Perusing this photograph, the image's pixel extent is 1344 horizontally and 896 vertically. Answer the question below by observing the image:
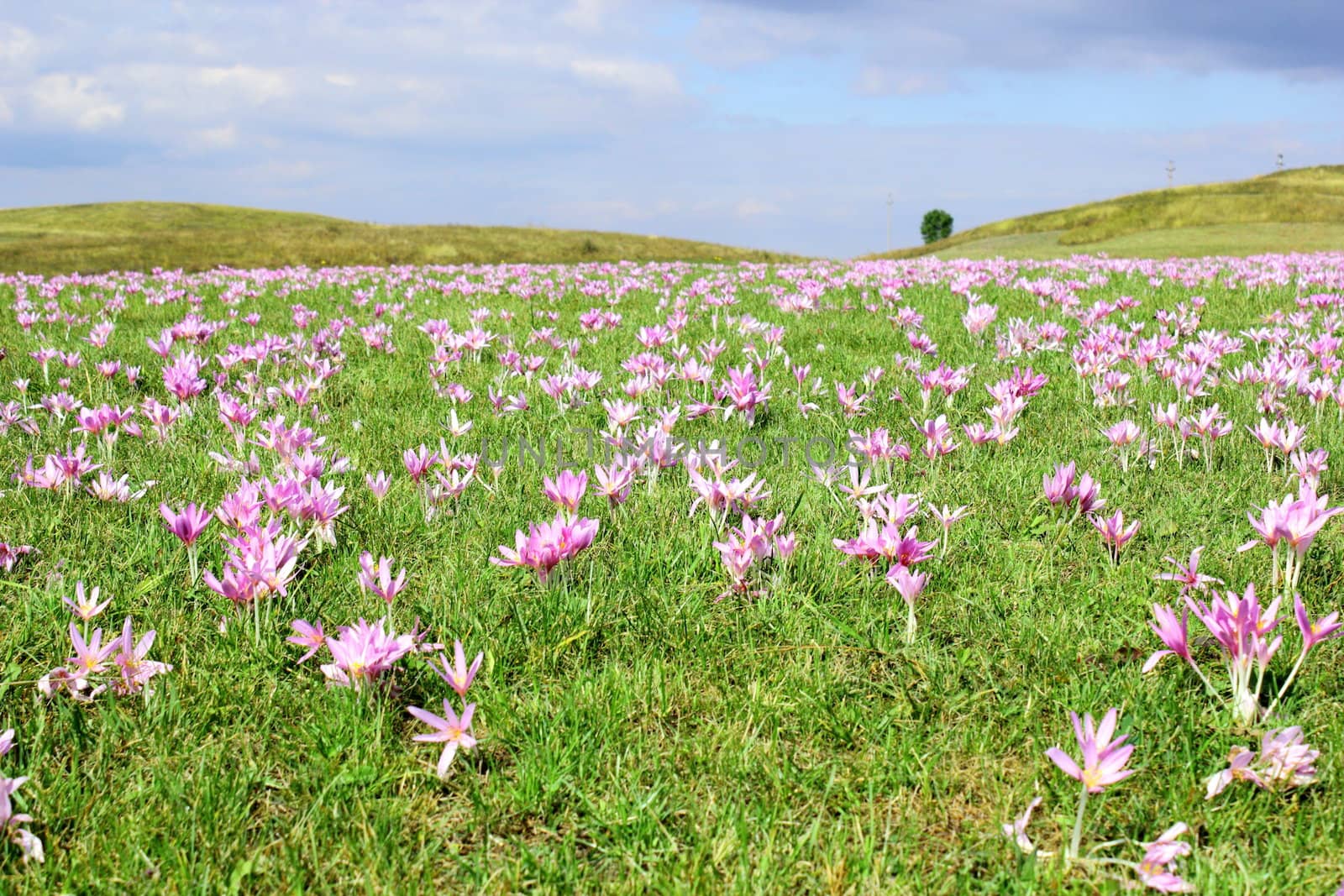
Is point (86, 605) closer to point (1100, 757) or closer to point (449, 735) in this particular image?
point (449, 735)

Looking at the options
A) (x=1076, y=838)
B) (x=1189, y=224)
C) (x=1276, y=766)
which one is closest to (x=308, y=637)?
(x=1076, y=838)

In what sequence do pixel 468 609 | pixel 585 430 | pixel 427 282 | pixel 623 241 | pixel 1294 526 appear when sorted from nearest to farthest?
pixel 1294 526, pixel 468 609, pixel 585 430, pixel 427 282, pixel 623 241

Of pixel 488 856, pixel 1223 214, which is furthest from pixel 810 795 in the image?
pixel 1223 214

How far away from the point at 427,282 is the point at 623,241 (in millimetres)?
42203

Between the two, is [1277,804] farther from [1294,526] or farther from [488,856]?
[488,856]

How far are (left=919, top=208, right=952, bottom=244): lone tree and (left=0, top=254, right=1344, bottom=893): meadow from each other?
154278mm

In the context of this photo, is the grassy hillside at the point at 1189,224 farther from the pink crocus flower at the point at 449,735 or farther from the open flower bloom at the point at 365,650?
the pink crocus flower at the point at 449,735

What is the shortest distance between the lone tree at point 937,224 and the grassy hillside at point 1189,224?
6013 cm

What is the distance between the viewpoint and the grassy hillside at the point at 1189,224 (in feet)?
116

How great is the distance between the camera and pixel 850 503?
3.88m

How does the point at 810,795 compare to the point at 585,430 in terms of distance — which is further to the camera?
the point at 585,430

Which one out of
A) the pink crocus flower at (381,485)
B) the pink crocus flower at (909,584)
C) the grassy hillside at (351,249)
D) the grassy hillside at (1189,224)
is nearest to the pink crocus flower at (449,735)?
the pink crocus flower at (909,584)

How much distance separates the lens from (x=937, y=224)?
150 metres

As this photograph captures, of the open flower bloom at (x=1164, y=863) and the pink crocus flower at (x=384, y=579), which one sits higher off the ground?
the pink crocus flower at (x=384, y=579)
